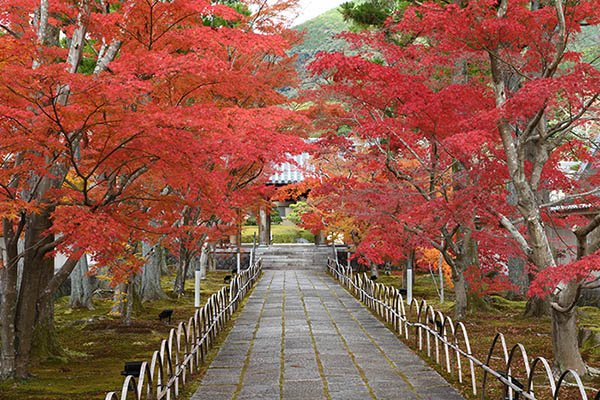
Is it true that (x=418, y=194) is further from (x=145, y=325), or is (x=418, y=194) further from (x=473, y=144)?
(x=145, y=325)

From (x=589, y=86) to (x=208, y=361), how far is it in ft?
21.8

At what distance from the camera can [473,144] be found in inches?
373

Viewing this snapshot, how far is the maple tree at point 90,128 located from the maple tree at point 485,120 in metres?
2.36

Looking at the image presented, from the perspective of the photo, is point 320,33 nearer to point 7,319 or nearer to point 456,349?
point 456,349

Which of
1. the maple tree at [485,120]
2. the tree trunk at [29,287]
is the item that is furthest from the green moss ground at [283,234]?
the tree trunk at [29,287]

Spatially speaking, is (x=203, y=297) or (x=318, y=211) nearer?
(x=203, y=297)

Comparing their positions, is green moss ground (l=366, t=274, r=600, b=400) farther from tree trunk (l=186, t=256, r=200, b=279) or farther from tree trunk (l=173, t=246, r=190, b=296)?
tree trunk (l=186, t=256, r=200, b=279)

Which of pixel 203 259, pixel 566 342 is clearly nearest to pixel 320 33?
pixel 203 259

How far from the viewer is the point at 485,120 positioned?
31.4 ft

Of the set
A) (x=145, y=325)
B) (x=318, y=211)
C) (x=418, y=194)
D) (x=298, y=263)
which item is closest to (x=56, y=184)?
(x=145, y=325)

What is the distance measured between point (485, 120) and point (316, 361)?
4.35 m

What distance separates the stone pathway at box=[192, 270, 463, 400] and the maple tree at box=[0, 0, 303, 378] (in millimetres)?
2428

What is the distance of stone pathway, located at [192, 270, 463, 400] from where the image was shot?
863 centimetres

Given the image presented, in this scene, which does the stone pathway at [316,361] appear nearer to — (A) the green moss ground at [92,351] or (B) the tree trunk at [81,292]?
(A) the green moss ground at [92,351]
